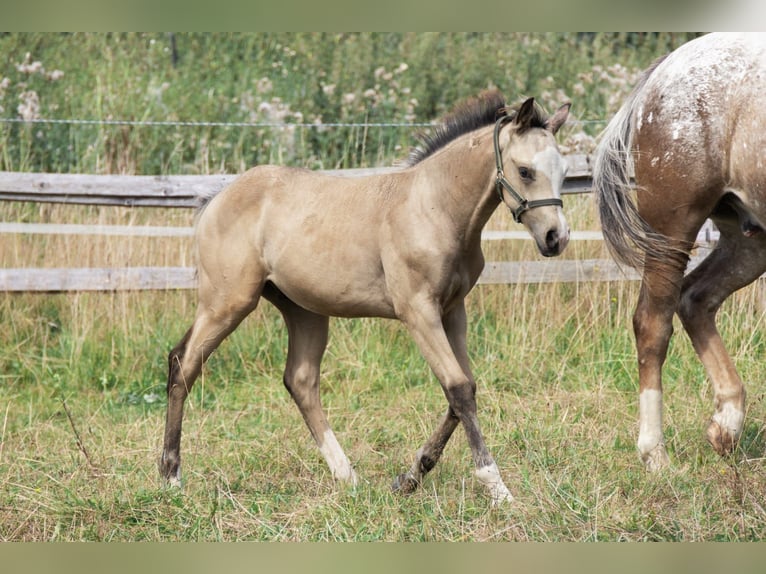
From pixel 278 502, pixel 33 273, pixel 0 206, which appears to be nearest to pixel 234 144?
pixel 0 206

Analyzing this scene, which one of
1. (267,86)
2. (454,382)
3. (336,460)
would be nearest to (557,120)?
(454,382)

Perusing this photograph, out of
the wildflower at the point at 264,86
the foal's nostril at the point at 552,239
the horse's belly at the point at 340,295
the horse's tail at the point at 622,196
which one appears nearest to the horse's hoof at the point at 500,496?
the horse's belly at the point at 340,295

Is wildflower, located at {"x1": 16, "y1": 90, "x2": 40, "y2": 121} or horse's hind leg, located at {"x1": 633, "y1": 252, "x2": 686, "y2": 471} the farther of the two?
wildflower, located at {"x1": 16, "y1": 90, "x2": 40, "y2": 121}

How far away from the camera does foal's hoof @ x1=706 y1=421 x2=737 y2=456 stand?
15.8 feet

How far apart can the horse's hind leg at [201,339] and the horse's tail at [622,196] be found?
6.47 ft

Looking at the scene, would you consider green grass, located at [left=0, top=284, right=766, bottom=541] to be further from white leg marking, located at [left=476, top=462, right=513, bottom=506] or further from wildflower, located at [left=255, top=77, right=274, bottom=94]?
wildflower, located at [left=255, top=77, right=274, bottom=94]

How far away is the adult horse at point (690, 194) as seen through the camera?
4.63m

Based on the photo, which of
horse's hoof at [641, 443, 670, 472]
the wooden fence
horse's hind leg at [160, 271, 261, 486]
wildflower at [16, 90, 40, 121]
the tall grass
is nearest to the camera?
horse's hoof at [641, 443, 670, 472]

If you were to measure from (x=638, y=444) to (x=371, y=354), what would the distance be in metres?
2.39

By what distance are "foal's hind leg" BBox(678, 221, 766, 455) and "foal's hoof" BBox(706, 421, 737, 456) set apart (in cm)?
8

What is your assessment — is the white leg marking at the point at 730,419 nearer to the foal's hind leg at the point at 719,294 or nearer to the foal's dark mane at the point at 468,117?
the foal's hind leg at the point at 719,294

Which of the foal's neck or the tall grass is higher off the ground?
the foal's neck

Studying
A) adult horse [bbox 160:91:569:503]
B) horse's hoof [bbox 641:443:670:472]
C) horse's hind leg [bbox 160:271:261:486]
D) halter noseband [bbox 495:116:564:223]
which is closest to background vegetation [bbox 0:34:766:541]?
horse's hoof [bbox 641:443:670:472]

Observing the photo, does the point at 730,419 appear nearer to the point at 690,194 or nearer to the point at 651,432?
the point at 651,432
